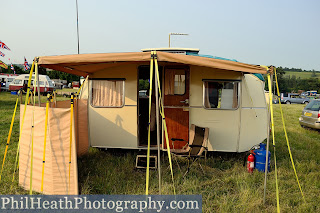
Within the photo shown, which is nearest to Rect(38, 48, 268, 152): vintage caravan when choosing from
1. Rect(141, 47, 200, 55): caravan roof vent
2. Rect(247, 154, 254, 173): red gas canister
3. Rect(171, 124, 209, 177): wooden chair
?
Rect(171, 124, 209, 177): wooden chair

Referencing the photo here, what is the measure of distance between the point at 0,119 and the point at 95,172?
8014mm

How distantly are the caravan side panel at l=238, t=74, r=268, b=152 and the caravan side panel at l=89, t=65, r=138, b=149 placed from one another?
2394 mm

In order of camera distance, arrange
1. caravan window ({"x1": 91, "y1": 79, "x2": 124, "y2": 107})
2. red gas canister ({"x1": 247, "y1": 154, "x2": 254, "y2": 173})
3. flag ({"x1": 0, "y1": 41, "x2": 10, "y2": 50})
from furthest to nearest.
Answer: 1. flag ({"x1": 0, "y1": 41, "x2": 10, "y2": 50})
2. caravan window ({"x1": 91, "y1": 79, "x2": 124, "y2": 107})
3. red gas canister ({"x1": 247, "y1": 154, "x2": 254, "y2": 173})

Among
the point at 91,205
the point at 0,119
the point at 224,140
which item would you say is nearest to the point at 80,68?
the point at 91,205

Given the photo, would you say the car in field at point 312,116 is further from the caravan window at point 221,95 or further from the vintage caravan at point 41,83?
the vintage caravan at point 41,83

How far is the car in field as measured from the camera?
869 cm

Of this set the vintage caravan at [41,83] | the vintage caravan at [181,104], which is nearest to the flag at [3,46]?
the vintage caravan at [41,83]

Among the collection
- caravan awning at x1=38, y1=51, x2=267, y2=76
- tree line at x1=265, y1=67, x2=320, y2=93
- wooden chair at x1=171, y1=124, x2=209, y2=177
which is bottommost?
wooden chair at x1=171, y1=124, x2=209, y2=177

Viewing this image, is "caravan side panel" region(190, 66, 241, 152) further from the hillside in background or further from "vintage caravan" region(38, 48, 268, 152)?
the hillside in background

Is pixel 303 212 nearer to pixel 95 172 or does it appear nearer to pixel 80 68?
pixel 95 172

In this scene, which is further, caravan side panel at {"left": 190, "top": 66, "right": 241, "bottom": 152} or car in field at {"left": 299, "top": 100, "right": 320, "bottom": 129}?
car in field at {"left": 299, "top": 100, "right": 320, "bottom": 129}

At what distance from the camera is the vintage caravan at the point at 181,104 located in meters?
5.56

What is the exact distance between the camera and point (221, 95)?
221 inches

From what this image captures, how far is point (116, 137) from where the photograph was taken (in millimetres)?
5762
